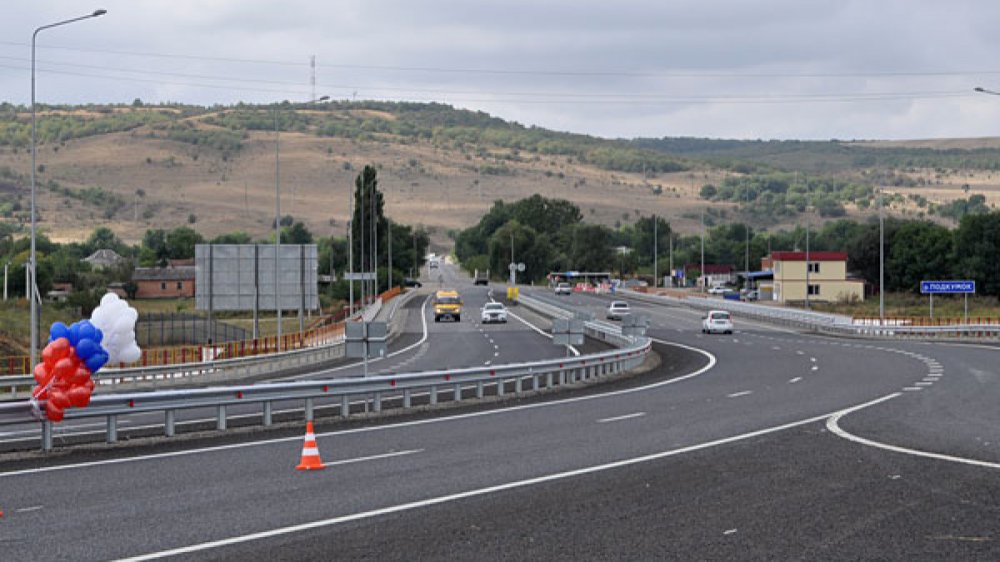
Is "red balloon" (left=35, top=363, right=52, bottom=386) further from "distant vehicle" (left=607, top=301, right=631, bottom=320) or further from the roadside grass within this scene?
the roadside grass

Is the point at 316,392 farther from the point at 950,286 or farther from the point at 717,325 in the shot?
the point at 950,286

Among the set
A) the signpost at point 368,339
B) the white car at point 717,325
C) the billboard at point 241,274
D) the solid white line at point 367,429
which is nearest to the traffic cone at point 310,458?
the solid white line at point 367,429

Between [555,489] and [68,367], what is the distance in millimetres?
8017

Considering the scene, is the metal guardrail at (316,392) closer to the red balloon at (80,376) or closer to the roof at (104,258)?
the red balloon at (80,376)

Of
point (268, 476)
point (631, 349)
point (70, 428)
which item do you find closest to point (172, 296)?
point (631, 349)

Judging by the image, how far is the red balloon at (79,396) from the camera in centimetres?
1897

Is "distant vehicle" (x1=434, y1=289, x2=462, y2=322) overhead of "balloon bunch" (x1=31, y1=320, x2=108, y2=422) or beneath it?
beneath

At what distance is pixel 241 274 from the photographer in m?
50.6

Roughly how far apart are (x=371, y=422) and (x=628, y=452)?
6742 mm

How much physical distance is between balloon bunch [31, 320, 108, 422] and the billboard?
1211 inches

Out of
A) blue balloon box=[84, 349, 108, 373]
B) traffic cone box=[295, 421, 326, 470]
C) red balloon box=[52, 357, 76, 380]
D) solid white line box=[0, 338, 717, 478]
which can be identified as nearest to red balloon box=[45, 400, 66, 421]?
red balloon box=[52, 357, 76, 380]

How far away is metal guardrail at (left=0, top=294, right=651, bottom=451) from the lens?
1992 centimetres

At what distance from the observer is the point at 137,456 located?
61.3ft

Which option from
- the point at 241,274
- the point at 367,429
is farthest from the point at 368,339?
the point at 241,274
